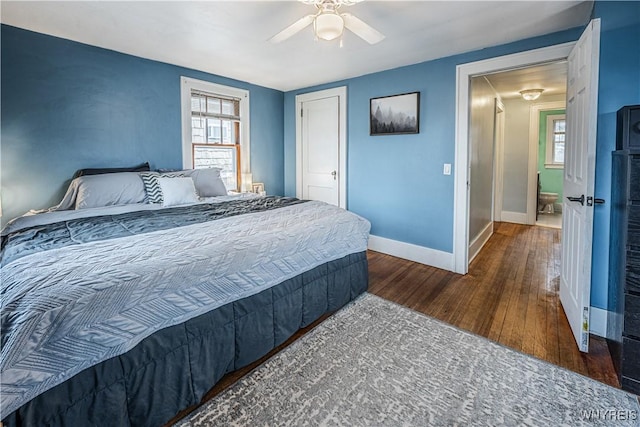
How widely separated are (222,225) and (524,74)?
435 cm

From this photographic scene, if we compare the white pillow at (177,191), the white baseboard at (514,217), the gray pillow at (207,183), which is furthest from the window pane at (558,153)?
the white pillow at (177,191)

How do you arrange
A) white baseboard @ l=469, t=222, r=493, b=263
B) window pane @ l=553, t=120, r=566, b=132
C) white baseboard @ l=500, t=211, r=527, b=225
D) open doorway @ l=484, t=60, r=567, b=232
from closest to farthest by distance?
white baseboard @ l=469, t=222, r=493, b=263 → open doorway @ l=484, t=60, r=567, b=232 → white baseboard @ l=500, t=211, r=527, b=225 → window pane @ l=553, t=120, r=566, b=132

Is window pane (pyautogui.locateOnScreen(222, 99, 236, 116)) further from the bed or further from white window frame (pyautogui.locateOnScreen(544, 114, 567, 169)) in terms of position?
white window frame (pyautogui.locateOnScreen(544, 114, 567, 169))

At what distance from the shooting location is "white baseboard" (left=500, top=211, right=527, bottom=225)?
6096mm

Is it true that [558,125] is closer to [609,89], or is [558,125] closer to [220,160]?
[609,89]

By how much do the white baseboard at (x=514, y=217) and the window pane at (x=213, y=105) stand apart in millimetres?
5545

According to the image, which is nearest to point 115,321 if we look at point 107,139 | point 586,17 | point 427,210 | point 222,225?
point 222,225

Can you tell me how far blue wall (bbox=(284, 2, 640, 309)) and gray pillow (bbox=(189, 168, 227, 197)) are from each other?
1.82m

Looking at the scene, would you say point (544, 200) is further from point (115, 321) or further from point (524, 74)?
point (115, 321)

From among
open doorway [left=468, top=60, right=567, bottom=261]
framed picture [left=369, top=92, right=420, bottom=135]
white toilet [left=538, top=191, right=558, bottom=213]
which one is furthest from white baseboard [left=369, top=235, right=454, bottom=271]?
white toilet [left=538, top=191, right=558, bottom=213]

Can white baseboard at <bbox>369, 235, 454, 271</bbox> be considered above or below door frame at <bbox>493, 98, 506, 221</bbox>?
below

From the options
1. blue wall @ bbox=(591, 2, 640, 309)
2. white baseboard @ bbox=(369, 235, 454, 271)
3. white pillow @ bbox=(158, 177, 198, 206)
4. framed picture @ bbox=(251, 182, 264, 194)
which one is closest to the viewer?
blue wall @ bbox=(591, 2, 640, 309)

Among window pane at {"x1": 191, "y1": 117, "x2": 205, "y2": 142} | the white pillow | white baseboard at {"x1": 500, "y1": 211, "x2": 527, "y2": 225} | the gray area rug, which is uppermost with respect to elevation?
window pane at {"x1": 191, "y1": 117, "x2": 205, "y2": 142}

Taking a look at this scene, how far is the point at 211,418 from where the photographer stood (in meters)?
1.55
